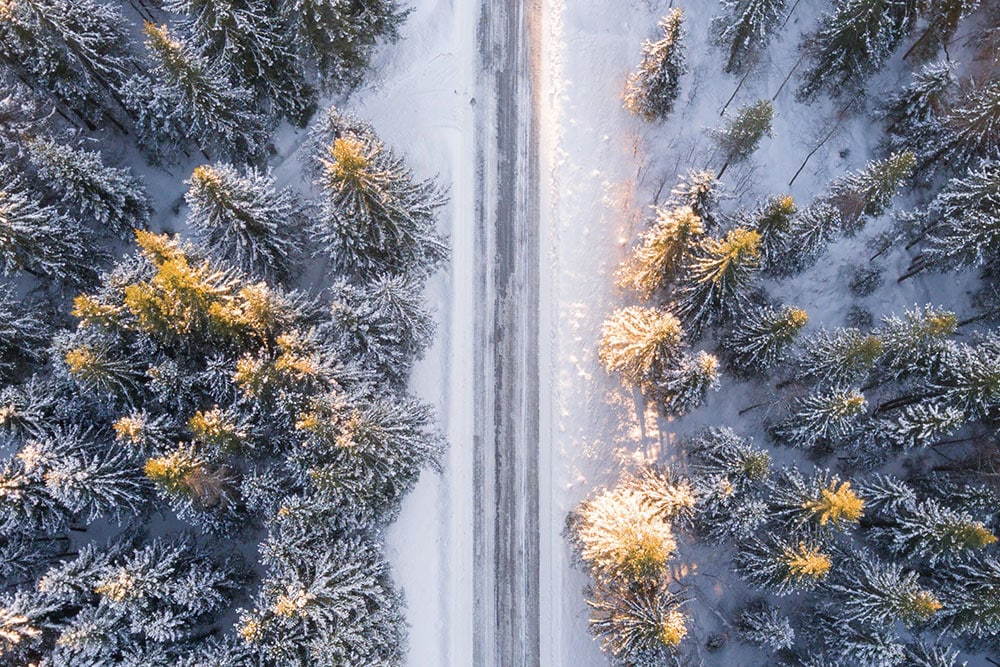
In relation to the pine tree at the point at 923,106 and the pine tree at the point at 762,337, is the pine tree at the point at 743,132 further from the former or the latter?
the pine tree at the point at 762,337

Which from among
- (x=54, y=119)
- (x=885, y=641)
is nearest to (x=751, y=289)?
(x=885, y=641)

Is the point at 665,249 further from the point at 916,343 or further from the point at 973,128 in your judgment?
the point at 973,128

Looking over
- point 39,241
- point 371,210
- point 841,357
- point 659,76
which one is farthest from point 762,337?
point 39,241

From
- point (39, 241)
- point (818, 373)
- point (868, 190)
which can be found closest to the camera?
point (39, 241)

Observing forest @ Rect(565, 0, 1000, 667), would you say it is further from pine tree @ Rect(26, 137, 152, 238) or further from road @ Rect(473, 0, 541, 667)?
pine tree @ Rect(26, 137, 152, 238)

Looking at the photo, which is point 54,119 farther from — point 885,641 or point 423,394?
point 885,641

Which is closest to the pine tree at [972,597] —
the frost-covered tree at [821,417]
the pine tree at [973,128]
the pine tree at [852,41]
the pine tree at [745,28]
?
the frost-covered tree at [821,417]
